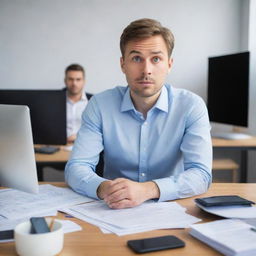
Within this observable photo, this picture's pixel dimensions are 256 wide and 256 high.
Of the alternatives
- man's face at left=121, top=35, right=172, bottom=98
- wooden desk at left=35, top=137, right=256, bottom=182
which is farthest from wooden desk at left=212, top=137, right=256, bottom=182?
man's face at left=121, top=35, right=172, bottom=98

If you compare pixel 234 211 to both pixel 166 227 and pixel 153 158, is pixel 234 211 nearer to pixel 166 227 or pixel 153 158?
pixel 166 227

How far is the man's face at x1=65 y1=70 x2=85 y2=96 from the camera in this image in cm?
385

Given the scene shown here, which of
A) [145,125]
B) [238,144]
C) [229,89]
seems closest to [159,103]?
[145,125]

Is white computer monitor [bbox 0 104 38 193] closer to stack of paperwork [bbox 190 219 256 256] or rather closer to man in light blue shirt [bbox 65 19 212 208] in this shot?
man in light blue shirt [bbox 65 19 212 208]

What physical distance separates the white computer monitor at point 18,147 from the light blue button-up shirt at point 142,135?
1.34ft

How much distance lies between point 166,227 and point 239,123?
Result: 235 centimetres

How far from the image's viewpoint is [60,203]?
128 centimetres

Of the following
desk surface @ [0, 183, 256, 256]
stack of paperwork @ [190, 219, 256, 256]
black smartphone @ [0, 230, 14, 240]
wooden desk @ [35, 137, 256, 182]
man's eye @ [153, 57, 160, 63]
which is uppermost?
man's eye @ [153, 57, 160, 63]

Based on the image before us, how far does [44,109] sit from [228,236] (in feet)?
5.23

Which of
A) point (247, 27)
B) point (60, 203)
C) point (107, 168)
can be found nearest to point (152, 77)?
point (107, 168)

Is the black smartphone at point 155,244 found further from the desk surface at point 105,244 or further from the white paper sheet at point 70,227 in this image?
the white paper sheet at point 70,227

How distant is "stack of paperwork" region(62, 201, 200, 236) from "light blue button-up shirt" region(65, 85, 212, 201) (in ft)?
1.15

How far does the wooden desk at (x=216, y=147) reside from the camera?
2.43 m

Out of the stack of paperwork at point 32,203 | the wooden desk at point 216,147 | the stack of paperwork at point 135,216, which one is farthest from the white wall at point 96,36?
the stack of paperwork at point 135,216
